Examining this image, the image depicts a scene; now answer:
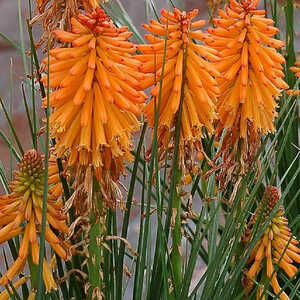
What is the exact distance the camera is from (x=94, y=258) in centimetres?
78

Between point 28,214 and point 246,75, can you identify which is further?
point 246,75

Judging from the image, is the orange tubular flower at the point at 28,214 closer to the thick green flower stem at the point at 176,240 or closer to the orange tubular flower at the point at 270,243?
the thick green flower stem at the point at 176,240

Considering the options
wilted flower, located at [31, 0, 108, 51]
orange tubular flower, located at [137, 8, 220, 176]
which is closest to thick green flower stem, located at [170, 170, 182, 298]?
orange tubular flower, located at [137, 8, 220, 176]

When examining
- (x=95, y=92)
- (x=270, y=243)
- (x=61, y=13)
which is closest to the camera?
(x=95, y=92)

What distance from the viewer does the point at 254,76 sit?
95cm

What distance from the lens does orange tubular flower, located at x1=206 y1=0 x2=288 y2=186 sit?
931mm

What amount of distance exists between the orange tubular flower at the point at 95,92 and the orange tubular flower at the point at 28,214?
0.15ft

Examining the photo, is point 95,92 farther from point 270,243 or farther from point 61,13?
point 270,243

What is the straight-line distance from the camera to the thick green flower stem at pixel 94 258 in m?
0.77

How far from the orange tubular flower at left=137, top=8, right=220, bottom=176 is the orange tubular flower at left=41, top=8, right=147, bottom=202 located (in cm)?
6

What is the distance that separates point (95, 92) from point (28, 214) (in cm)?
17

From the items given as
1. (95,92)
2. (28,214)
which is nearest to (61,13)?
(95,92)

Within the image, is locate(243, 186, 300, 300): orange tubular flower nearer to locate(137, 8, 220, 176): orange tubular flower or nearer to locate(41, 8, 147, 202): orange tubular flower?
locate(137, 8, 220, 176): orange tubular flower

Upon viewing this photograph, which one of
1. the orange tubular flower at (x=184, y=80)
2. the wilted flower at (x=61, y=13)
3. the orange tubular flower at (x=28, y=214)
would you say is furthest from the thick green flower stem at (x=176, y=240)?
the wilted flower at (x=61, y=13)
